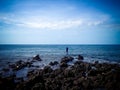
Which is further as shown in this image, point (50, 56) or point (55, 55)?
point (55, 55)

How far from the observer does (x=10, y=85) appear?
1328 cm

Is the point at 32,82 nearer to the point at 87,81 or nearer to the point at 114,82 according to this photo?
the point at 87,81

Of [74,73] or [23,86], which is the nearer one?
[23,86]

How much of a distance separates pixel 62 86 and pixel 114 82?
570 cm

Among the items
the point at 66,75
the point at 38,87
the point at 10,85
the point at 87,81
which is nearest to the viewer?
the point at 38,87

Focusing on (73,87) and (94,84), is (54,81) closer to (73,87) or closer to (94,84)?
(73,87)

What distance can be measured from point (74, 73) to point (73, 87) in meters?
4.80

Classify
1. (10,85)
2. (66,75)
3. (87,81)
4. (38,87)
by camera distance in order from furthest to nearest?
(66,75)
(87,81)
(10,85)
(38,87)

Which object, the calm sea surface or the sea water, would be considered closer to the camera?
the sea water

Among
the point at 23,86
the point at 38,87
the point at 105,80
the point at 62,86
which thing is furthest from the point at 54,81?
the point at 105,80

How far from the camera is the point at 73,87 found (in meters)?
12.9

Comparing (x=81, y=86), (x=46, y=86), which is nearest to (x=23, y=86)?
(x=46, y=86)

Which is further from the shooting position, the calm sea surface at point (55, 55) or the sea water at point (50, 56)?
the calm sea surface at point (55, 55)

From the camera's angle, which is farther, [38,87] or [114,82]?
[114,82]
